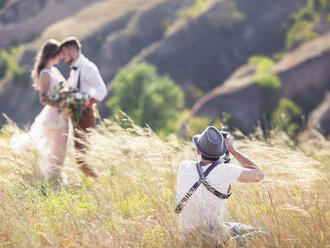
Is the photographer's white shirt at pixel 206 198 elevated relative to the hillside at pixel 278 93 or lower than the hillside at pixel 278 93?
elevated

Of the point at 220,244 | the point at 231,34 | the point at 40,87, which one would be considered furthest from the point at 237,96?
the point at 220,244

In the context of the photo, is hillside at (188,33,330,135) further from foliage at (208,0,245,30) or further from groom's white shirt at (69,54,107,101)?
groom's white shirt at (69,54,107,101)

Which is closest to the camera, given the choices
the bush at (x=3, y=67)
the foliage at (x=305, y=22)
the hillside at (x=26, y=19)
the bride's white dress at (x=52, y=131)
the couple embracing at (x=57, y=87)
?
the couple embracing at (x=57, y=87)

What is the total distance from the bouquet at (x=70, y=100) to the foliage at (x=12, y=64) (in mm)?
63396

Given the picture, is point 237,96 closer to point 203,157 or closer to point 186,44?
point 186,44

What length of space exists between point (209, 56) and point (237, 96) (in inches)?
970

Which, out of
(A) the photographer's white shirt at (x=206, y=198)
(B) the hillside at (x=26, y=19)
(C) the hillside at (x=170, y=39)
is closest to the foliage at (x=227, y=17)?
(C) the hillside at (x=170, y=39)

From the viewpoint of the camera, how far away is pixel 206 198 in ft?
12.3

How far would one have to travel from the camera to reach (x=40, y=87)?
6.92 metres

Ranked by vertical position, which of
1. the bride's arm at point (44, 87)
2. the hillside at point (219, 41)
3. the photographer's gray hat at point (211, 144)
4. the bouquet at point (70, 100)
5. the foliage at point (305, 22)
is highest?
the bride's arm at point (44, 87)

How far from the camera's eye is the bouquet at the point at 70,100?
6.62 metres

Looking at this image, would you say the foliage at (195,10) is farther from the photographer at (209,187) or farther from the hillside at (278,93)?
the photographer at (209,187)

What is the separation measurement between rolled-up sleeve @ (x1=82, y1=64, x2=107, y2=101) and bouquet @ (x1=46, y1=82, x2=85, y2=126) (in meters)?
0.19

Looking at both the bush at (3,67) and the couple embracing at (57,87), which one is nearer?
the couple embracing at (57,87)
